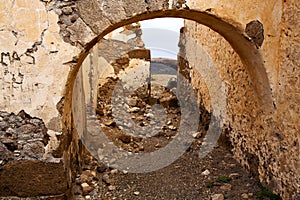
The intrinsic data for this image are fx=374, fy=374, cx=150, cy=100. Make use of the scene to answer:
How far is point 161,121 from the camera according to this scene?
5434 millimetres

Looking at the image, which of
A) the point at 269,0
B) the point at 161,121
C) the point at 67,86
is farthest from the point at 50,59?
the point at 161,121

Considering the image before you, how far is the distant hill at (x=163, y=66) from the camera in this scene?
8.05m

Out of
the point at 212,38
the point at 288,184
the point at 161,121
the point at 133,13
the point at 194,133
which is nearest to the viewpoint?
the point at 133,13

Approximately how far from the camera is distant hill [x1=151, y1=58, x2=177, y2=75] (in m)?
8.05

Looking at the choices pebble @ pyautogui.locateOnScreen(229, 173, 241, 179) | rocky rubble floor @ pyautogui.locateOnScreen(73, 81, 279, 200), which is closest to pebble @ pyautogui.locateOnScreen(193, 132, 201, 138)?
rocky rubble floor @ pyautogui.locateOnScreen(73, 81, 279, 200)

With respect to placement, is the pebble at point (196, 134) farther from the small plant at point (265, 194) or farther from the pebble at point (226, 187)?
the small plant at point (265, 194)

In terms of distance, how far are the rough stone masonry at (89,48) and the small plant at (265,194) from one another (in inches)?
3.3

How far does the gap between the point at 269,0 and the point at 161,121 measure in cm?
312

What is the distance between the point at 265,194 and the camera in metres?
2.90

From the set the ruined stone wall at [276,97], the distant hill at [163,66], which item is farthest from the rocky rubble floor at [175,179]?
the distant hill at [163,66]

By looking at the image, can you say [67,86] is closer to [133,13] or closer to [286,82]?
[133,13]

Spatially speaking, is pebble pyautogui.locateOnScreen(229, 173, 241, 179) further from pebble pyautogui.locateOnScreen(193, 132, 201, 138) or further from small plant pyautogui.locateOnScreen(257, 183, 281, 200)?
pebble pyautogui.locateOnScreen(193, 132, 201, 138)

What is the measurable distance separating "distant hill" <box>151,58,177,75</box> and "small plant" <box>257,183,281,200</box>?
515 centimetres

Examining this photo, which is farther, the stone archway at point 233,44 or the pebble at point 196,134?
the pebble at point 196,134
